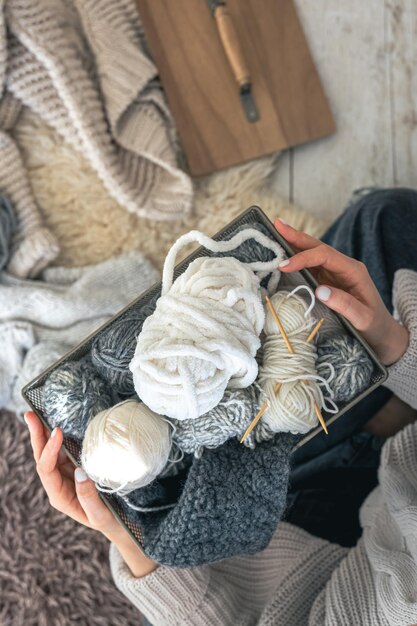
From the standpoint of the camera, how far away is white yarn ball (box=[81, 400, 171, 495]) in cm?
51

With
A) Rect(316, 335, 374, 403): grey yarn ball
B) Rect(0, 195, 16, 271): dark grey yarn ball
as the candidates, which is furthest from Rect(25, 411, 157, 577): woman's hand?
Rect(0, 195, 16, 271): dark grey yarn ball

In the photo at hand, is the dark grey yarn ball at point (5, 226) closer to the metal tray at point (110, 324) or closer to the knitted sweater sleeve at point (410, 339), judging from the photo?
the metal tray at point (110, 324)

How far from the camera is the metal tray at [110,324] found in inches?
22.4

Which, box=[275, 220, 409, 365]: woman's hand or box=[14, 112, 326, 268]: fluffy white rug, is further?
box=[14, 112, 326, 268]: fluffy white rug

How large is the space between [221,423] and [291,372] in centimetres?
8

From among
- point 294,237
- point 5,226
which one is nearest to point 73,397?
point 294,237

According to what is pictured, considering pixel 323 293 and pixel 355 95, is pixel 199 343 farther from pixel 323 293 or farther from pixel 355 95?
pixel 355 95

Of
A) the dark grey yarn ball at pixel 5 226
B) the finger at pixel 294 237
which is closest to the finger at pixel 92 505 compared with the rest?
the finger at pixel 294 237

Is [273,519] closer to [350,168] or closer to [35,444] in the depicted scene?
[35,444]

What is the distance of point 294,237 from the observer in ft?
2.00

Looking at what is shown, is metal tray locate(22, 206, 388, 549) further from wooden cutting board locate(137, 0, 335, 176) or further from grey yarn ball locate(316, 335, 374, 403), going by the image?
wooden cutting board locate(137, 0, 335, 176)

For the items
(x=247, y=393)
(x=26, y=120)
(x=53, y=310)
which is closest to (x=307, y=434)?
(x=247, y=393)

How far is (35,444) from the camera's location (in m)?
0.62

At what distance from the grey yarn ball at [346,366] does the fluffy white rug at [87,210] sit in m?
0.49
